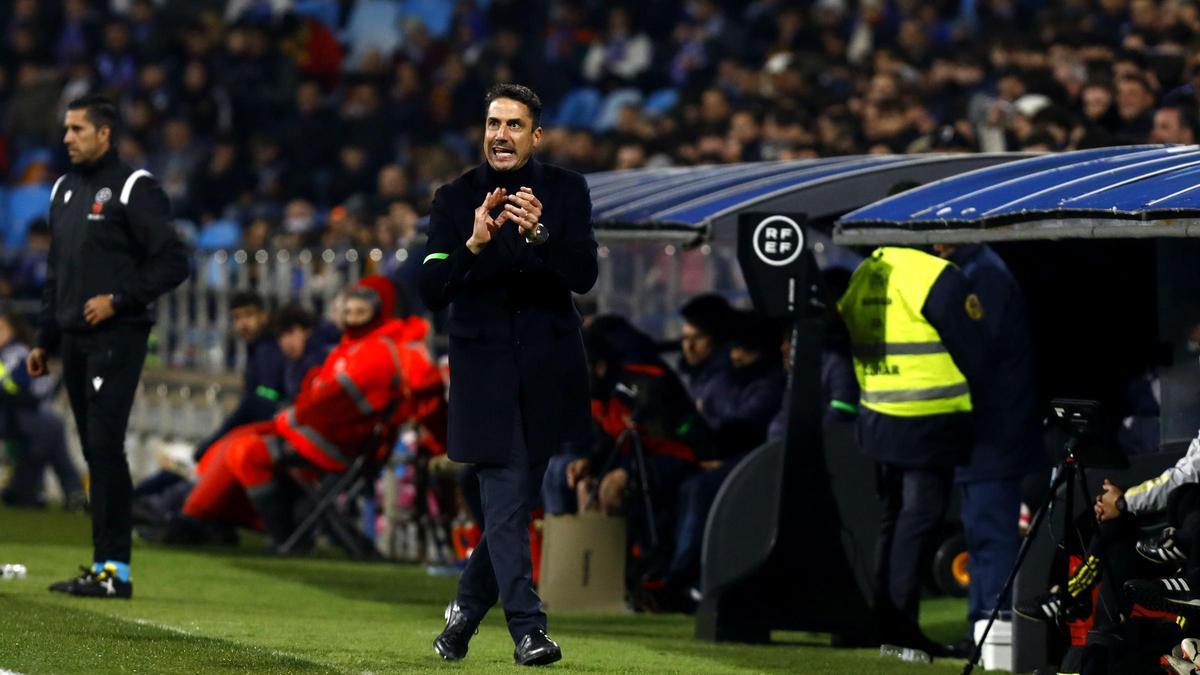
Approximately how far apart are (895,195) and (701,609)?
2.02 metres

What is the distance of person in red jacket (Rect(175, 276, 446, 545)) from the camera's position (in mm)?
15023

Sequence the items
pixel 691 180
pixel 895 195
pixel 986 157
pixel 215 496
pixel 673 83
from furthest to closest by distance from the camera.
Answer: pixel 673 83
pixel 215 496
pixel 691 180
pixel 986 157
pixel 895 195

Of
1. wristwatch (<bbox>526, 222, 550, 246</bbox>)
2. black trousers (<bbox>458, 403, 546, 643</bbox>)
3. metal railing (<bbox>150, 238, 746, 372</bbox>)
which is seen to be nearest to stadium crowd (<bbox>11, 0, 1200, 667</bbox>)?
metal railing (<bbox>150, 238, 746, 372</bbox>)

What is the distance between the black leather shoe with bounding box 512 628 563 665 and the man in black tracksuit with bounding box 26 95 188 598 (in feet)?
10.5

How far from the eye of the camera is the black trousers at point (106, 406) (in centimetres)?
1129

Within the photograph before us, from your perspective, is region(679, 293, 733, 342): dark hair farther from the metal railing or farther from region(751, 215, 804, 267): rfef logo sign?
region(751, 215, 804, 267): rfef logo sign

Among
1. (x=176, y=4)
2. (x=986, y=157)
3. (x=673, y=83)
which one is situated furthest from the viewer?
(x=176, y=4)

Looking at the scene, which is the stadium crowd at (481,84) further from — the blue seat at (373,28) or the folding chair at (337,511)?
the folding chair at (337,511)

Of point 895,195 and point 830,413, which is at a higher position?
point 895,195

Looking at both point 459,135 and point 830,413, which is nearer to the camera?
point 830,413

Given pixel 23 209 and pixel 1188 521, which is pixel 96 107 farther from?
pixel 23 209

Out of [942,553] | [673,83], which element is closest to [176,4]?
[673,83]

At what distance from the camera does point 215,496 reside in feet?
51.8

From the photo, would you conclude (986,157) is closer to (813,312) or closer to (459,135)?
(813,312)
